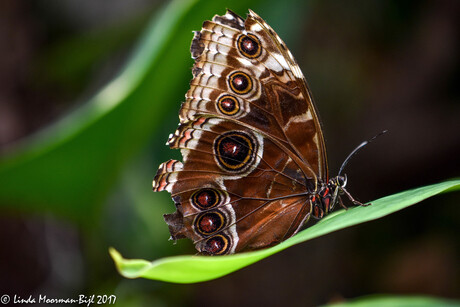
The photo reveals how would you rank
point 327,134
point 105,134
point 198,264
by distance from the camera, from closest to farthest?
point 198,264 < point 105,134 < point 327,134

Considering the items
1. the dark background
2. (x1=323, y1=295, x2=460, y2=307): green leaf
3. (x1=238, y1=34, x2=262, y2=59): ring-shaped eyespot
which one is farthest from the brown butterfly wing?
the dark background

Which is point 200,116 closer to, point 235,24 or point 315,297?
point 235,24

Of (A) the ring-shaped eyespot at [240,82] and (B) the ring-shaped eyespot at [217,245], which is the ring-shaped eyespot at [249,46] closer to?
(A) the ring-shaped eyespot at [240,82]

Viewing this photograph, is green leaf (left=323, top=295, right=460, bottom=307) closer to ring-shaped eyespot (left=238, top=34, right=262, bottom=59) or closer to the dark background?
ring-shaped eyespot (left=238, top=34, right=262, bottom=59)

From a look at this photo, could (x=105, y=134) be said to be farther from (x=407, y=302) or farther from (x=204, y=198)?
(x=407, y=302)

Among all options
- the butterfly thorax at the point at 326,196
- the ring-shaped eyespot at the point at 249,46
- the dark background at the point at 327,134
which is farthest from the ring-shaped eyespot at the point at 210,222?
the dark background at the point at 327,134

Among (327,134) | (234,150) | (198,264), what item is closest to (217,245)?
(234,150)

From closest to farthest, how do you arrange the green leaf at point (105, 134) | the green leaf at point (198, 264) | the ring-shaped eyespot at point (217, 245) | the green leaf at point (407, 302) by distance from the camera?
the green leaf at point (198, 264) < the green leaf at point (407, 302) < the ring-shaped eyespot at point (217, 245) < the green leaf at point (105, 134)
